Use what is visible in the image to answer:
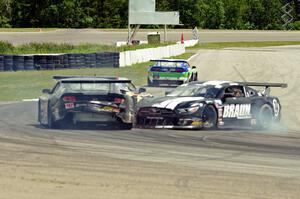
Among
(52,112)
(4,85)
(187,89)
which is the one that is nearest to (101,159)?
(52,112)

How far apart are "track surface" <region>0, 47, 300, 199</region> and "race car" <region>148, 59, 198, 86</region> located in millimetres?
12383

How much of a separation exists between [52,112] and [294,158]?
5.42 metres

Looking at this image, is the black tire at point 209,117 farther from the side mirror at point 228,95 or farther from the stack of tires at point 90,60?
the stack of tires at point 90,60

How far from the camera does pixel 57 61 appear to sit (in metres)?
34.6

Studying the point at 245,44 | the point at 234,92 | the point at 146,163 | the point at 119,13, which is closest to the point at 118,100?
the point at 234,92

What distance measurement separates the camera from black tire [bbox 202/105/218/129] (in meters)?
16.6

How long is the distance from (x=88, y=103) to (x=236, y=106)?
11.9ft

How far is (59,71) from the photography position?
34.9 m

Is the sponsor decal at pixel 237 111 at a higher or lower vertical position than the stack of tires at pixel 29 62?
higher

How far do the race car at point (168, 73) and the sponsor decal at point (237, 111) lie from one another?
12.9 metres

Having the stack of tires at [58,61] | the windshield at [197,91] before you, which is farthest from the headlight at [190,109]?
the stack of tires at [58,61]

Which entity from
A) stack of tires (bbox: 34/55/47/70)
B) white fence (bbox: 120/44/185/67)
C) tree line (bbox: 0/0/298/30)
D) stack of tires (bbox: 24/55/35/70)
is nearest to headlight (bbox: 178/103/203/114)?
stack of tires (bbox: 24/55/35/70)

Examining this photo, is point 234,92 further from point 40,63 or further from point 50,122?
point 40,63

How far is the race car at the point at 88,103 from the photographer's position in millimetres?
15492
